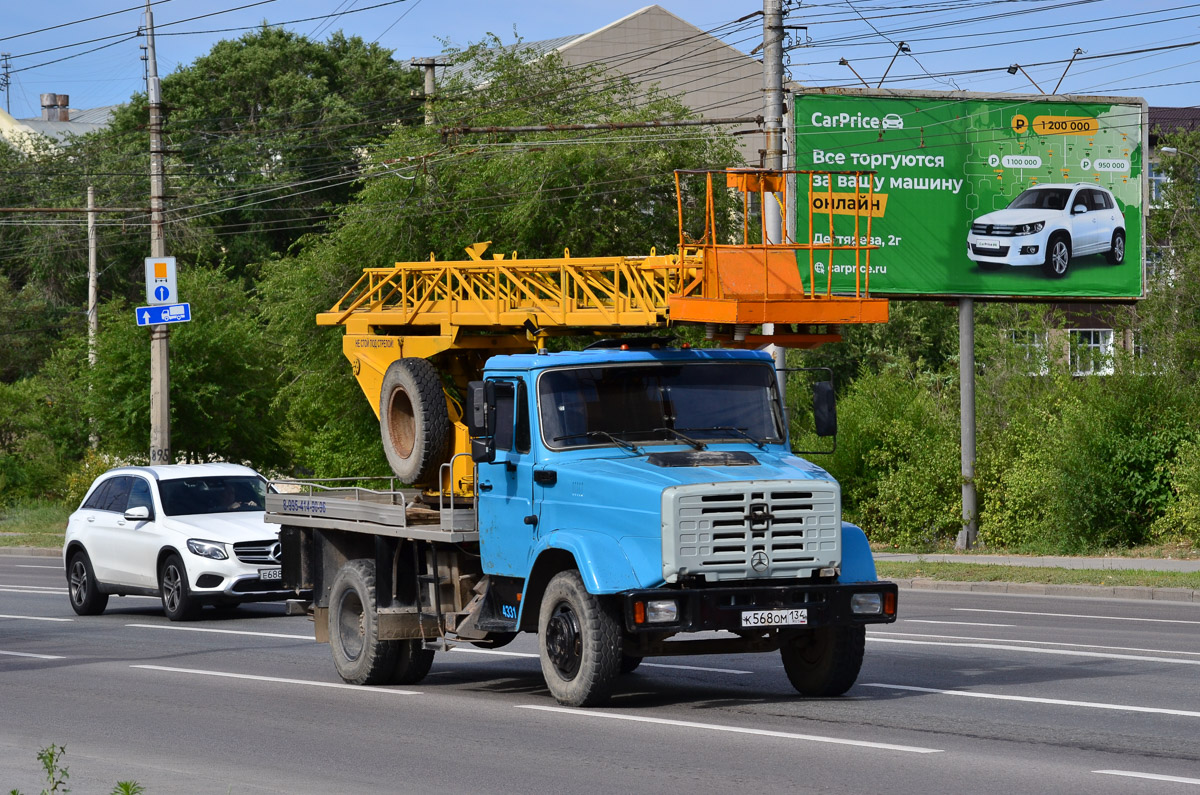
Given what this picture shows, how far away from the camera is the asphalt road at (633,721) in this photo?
815cm

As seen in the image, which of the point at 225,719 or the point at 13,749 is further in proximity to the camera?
the point at 225,719

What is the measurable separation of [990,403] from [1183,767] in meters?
24.7

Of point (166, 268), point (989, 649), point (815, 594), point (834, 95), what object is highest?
point (834, 95)

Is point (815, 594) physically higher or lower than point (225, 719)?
higher

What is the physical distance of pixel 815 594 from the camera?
10.1 m

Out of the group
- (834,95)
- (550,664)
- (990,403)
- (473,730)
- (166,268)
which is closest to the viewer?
(473,730)

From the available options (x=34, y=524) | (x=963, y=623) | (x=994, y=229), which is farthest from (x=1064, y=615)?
(x=34, y=524)

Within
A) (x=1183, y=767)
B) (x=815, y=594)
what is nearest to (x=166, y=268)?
(x=815, y=594)

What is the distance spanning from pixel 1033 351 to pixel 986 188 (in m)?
10.7

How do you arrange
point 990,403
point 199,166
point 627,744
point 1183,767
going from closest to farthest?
1. point 1183,767
2. point 627,744
3. point 990,403
4. point 199,166

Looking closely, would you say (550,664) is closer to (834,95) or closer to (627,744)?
(627,744)

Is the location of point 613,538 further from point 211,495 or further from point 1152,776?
point 211,495

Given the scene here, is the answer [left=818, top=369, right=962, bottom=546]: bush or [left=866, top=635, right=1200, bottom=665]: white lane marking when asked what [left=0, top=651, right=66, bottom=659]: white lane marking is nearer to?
[left=866, top=635, right=1200, bottom=665]: white lane marking

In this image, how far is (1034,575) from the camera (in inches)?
854
